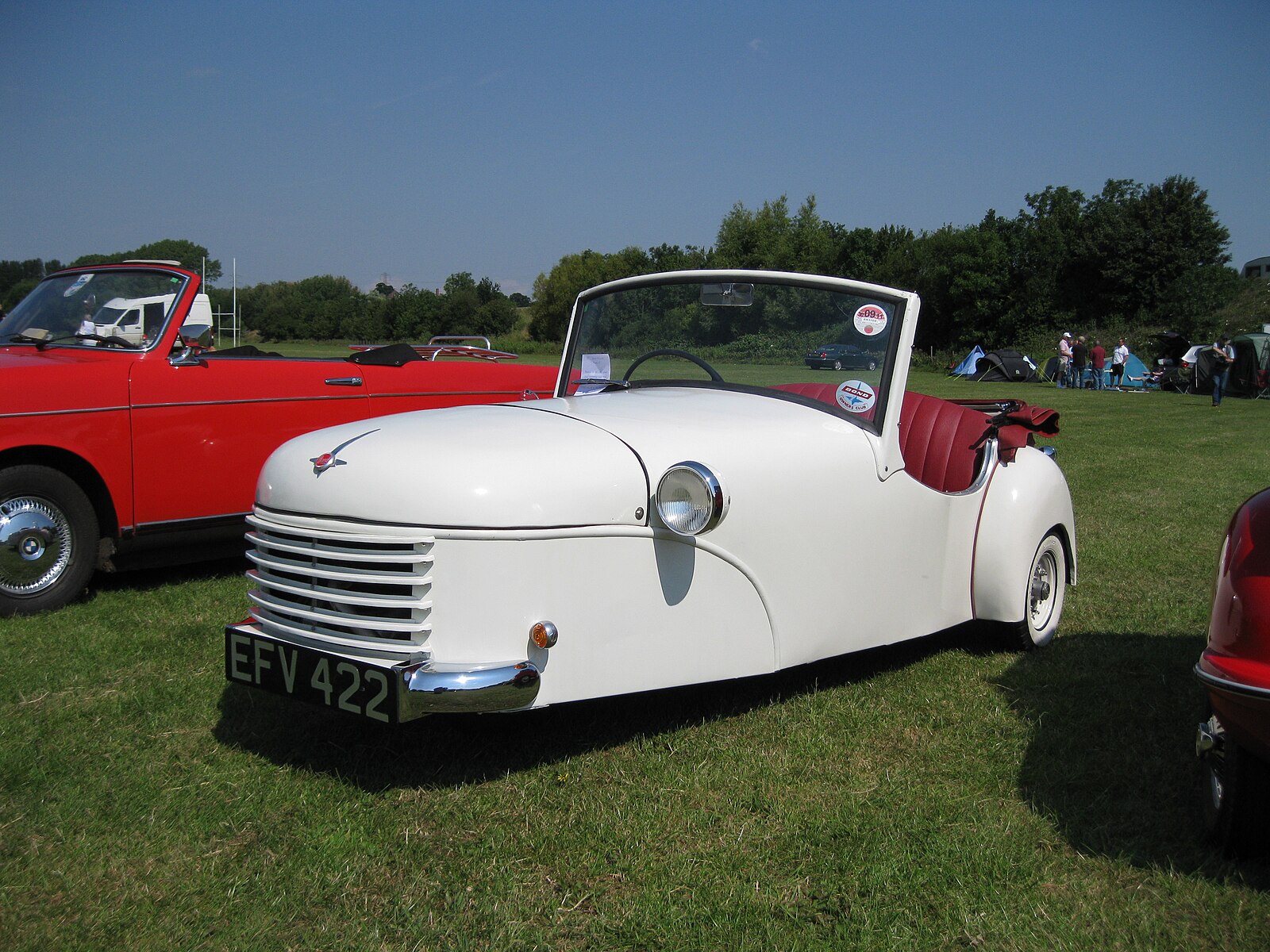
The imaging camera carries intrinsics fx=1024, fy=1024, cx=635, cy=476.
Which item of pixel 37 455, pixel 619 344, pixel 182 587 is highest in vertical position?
pixel 619 344

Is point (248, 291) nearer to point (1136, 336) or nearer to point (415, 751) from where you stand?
point (1136, 336)

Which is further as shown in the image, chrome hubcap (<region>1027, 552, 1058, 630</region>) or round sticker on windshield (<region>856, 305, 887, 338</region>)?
chrome hubcap (<region>1027, 552, 1058, 630</region>)

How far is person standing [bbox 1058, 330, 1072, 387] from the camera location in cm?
3034

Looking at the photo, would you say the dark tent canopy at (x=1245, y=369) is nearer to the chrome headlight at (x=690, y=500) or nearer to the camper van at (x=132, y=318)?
the camper van at (x=132, y=318)

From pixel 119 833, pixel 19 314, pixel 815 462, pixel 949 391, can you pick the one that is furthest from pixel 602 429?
pixel 949 391

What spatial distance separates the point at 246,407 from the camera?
5758 mm

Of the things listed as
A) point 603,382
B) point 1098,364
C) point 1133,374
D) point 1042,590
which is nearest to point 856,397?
point 603,382

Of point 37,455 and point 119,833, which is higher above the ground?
point 37,455

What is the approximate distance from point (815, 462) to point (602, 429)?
0.77 m

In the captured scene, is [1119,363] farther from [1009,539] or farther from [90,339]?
[90,339]

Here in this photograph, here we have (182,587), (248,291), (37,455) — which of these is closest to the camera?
(37,455)

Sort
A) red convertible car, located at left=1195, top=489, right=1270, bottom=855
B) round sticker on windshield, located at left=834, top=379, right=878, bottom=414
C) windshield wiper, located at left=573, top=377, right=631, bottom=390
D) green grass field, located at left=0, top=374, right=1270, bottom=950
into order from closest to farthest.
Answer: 1. red convertible car, located at left=1195, top=489, right=1270, bottom=855
2. green grass field, located at left=0, top=374, right=1270, bottom=950
3. round sticker on windshield, located at left=834, top=379, right=878, bottom=414
4. windshield wiper, located at left=573, top=377, right=631, bottom=390

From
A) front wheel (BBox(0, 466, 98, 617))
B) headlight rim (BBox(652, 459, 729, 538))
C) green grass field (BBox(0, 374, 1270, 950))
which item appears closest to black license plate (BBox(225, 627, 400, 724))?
green grass field (BBox(0, 374, 1270, 950))

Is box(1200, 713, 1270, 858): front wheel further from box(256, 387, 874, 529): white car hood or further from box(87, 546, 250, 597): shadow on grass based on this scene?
box(87, 546, 250, 597): shadow on grass
